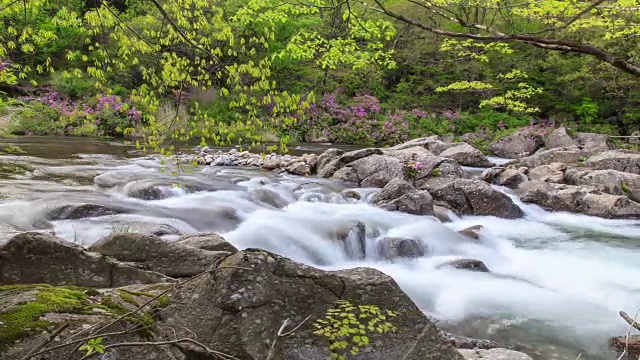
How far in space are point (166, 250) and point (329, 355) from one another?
1.97 m

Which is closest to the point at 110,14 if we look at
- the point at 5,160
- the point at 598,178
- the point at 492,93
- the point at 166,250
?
the point at 166,250

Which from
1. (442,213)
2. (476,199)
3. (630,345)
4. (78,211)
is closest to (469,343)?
(630,345)

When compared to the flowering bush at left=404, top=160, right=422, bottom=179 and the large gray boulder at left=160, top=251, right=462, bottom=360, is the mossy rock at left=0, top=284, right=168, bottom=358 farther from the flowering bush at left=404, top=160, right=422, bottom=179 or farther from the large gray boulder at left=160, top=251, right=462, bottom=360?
the flowering bush at left=404, top=160, right=422, bottom=179

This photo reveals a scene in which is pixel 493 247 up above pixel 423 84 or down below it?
below

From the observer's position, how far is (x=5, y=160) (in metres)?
11.8

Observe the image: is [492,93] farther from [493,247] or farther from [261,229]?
[261,229]

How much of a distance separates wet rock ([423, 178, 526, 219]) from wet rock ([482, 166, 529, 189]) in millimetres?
2433

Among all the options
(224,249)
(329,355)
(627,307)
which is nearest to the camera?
(329,355)

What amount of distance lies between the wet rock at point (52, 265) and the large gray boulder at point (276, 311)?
107 centimetres

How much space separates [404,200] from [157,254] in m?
6.92

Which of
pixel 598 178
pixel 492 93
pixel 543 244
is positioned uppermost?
pixel 492 93

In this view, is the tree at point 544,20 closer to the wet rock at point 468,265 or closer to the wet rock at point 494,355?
the wet rock at point 494,355

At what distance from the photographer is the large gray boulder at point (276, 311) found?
2.60m

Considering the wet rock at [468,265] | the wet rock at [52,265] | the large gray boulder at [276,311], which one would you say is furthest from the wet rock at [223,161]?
the large gray boulder at [276,311]
